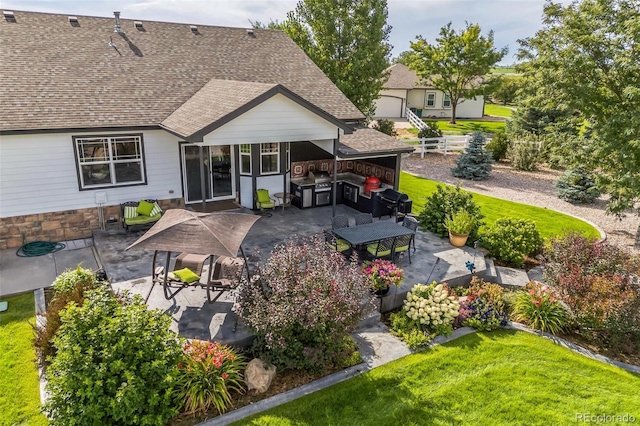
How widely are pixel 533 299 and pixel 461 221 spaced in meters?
3.45

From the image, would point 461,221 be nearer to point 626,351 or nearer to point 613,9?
point 626,351

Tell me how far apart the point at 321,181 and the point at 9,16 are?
40.6 feet

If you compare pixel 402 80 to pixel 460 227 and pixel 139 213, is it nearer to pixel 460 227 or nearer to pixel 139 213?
pixel 460 227

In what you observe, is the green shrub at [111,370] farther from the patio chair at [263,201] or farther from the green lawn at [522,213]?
the green lawn at [522,213]

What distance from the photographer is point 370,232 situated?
11062 mm

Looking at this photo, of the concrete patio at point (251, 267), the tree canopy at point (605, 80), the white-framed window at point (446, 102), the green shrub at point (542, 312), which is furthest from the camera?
the white-framed window at point (446, 102)

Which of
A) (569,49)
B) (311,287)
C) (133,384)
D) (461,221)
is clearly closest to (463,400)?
(311,287)

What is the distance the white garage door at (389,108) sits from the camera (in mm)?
45938

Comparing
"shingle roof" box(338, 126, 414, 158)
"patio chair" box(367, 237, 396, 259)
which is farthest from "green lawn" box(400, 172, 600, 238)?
"patio chair" box(367, 237, 396, 259)

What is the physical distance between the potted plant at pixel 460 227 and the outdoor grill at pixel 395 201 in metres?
1.92

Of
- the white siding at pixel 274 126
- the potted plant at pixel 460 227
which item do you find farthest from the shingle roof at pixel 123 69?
the potted plant at pixel 460 227

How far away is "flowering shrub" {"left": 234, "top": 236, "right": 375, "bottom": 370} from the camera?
6.97 meters

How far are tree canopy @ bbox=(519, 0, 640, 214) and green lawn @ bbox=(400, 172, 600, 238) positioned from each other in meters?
2.15

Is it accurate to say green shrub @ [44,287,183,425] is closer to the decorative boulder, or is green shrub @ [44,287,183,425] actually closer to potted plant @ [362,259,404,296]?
the decorative boulder
